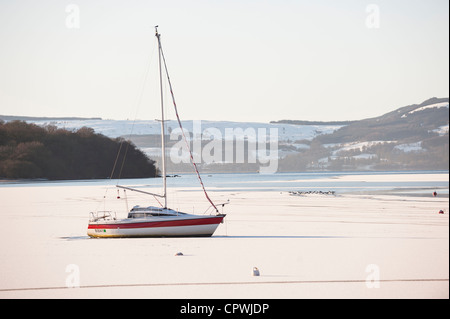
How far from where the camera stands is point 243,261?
64.4 ft

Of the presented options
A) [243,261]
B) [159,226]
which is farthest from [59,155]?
[243,261]

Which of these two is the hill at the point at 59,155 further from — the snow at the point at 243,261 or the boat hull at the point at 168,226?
the boat hull at the point at 168,226

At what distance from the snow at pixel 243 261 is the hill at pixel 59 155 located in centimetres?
10764

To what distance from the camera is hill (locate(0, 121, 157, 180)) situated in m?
135

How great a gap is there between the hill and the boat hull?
4285 inches

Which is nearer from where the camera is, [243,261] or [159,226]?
[243,261]

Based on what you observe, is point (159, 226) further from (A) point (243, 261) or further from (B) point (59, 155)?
(B) point (59, 155)

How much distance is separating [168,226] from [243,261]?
6.75m

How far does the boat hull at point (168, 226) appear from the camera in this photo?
84.1 ft

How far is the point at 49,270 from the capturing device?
18562 mm

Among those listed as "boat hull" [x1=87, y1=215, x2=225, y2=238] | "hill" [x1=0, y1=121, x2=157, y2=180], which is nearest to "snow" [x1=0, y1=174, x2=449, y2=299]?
"boat hull" [x1=87, y1=215, x2=225, y2=238]
